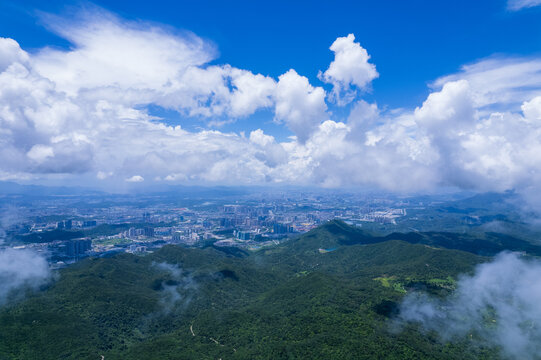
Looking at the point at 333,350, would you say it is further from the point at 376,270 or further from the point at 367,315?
the point at 376,270

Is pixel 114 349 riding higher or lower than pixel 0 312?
lower

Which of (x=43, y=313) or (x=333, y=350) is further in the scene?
(x=43, y=313)

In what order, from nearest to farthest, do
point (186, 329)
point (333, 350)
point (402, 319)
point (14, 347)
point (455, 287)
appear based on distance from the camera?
point (333, 350) → point (14, 347) → point (402, 319) → point (186, 329) → point (455, 287)

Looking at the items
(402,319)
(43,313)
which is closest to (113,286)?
(43,313)

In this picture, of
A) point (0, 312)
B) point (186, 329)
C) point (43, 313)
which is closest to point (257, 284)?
point (186, 329)

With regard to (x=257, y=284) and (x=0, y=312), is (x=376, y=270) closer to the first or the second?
(x=257, y=284)

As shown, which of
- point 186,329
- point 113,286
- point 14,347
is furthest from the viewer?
point 113,286
